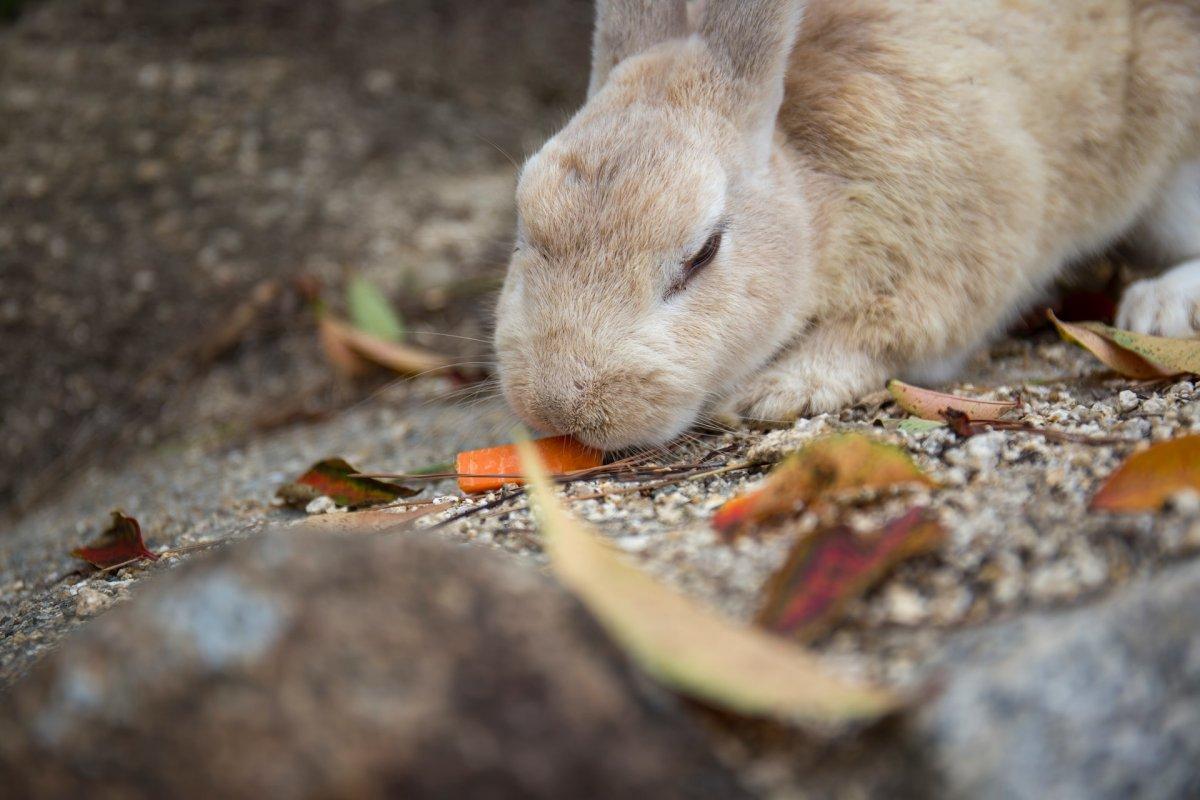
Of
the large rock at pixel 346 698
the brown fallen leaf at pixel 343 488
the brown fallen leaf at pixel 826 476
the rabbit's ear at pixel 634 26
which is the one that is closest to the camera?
the large rock at pixel 346 698

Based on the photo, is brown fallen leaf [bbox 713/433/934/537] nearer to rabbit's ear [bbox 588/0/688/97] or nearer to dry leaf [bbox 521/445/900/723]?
dry leaf [bbox 521/445/900/723]

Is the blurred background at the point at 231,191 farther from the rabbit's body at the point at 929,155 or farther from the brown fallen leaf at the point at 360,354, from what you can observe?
the rabbit's body at the point at 929,155

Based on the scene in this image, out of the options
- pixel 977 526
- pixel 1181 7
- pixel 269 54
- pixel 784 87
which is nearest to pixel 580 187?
pixel 784 87

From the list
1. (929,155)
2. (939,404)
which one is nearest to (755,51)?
(929,155)

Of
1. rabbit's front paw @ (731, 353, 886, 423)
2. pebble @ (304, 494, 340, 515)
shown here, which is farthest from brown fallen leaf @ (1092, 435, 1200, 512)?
pebble @ (304, 494, 340, 515)

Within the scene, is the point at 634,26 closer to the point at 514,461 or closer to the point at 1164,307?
the point at 514,461

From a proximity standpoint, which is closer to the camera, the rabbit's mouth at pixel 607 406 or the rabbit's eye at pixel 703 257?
the rabbit's mouth at pixel 607 406

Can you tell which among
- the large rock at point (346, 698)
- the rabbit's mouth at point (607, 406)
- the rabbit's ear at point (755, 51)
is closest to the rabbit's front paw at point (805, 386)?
the rabbit's mouth at point (607, 406)
